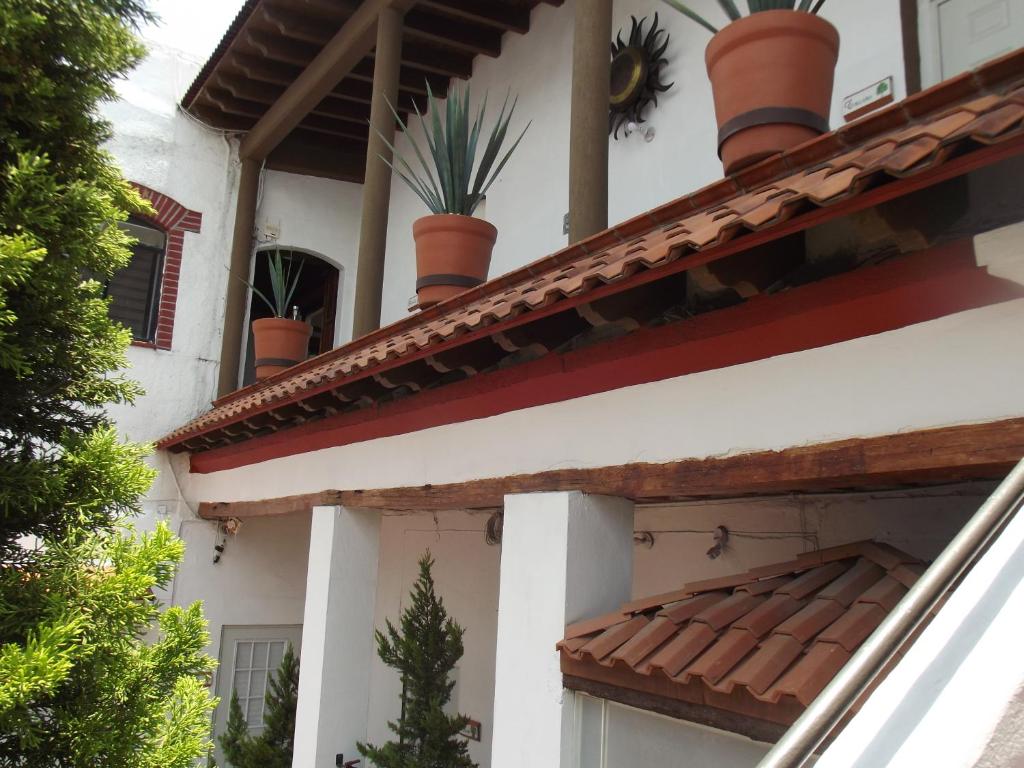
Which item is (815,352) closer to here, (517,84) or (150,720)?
(150,720)

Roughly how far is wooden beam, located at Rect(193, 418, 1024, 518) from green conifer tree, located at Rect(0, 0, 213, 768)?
4.27 feet

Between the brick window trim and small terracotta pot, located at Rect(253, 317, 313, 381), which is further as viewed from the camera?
the brick window trim

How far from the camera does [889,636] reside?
2.30 feet

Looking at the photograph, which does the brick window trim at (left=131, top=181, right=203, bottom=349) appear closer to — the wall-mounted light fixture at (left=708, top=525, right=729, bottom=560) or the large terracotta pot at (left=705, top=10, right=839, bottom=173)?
the wall-mounted light fixture at (left=708, top=525, right=729, bottom=560)

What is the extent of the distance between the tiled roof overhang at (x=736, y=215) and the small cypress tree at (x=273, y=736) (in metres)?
2.13

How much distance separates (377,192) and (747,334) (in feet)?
12.9

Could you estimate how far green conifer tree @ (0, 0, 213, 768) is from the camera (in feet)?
7.86

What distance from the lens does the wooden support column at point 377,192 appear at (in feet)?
18.7

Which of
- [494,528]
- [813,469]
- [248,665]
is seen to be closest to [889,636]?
[813,469]

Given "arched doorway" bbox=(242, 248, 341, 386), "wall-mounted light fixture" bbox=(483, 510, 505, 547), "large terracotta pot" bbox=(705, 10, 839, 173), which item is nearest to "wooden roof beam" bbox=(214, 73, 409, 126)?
"arched doorway" bbox=(242, 248, 341, 386)

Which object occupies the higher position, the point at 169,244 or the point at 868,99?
the point at 169,244

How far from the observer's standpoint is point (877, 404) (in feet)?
7.18

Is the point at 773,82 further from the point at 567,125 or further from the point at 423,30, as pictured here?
the point at 423,30

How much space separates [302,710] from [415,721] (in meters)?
0.72
